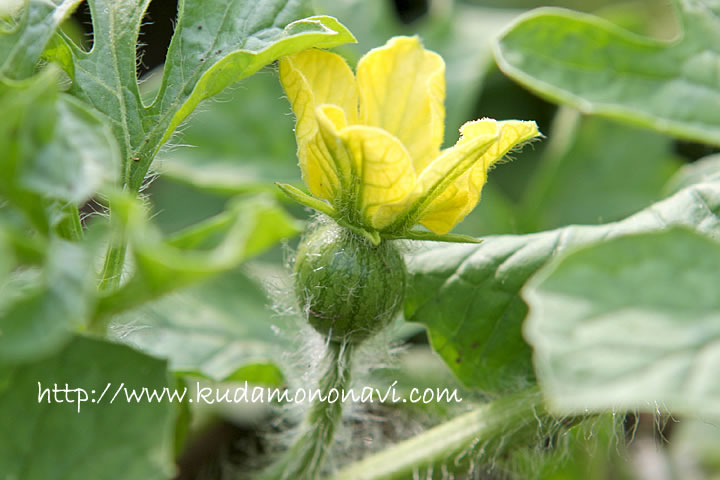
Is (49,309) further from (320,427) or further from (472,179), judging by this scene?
(320,427)

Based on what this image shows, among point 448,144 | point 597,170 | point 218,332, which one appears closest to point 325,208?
point 218,332

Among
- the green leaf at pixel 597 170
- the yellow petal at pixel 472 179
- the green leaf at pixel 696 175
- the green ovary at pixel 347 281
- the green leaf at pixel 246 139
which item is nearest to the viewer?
the yellow petal at pixel 472 179

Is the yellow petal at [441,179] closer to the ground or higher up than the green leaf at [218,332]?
higher up

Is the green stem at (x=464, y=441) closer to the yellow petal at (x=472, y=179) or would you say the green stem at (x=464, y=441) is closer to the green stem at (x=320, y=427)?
the green stem at (x=320, y=427)

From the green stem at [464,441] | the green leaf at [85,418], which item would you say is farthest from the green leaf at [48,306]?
the green stem at [464,441]

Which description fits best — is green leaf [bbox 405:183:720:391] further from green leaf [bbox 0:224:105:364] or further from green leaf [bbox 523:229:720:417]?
green leaf [bbox 0:224:105:364]

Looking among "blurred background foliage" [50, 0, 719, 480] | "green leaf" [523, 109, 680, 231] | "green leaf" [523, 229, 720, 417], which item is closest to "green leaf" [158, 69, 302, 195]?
"blurred background foliage" [50, 0, 719, 480]

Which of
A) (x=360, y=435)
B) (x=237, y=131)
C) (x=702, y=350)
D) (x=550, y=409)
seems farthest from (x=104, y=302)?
(x=237, y=131)
